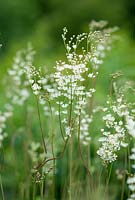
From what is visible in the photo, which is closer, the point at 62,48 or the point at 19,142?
the point at 19,142

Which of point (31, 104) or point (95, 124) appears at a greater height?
point (31, 104)

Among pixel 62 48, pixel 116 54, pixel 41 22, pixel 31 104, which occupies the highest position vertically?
pixel 41 22

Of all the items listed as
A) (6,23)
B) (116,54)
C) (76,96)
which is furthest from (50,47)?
(76,96)

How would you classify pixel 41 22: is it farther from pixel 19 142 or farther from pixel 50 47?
pixel 19 142

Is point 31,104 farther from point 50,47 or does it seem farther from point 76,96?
point 50,47

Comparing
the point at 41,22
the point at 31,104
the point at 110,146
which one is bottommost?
the point at 110,146

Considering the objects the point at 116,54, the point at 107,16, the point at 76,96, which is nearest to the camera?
the point at 76,96

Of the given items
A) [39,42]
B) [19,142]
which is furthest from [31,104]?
[39,42]

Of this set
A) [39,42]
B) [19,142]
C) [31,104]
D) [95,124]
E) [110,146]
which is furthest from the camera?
[39,42]

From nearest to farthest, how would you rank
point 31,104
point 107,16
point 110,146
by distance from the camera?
point 110,146, point 31,104, point 107,16
